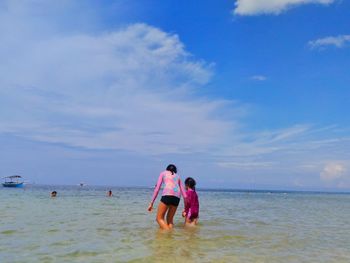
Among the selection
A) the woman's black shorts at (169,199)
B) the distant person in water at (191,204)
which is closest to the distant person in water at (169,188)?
the woman's black shorts at (169,199)

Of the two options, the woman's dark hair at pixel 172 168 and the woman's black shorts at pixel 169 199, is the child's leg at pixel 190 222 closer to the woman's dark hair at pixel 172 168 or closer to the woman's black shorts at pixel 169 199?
the woman's black shorts at pixel 169 199

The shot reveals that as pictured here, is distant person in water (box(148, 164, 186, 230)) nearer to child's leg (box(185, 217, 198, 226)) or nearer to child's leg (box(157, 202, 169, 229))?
child's leg (box(157, 202, 169, 229))

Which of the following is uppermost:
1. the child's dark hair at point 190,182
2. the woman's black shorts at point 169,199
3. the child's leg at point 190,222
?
the child's dark hair at point 190,182

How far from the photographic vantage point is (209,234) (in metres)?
10.9

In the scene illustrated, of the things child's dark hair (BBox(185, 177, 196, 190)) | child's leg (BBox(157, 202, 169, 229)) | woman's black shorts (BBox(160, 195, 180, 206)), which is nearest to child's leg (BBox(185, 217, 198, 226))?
child's dark hair (BBox(185, 177, 196, 190))

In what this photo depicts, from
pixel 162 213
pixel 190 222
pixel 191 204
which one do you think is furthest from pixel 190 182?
pixel 162 213

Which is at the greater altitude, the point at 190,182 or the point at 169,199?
the point at 190,182

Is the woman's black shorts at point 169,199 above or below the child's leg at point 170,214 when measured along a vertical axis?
above

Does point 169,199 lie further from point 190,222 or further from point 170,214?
point 190,222

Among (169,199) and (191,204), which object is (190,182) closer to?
(191,204)

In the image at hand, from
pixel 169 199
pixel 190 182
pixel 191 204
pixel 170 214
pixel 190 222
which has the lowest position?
pixel 190 222

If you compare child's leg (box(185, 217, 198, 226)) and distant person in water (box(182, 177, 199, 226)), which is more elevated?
distant person in water (box(182, 177, 199, 226))

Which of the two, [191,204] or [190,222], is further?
[190,222]

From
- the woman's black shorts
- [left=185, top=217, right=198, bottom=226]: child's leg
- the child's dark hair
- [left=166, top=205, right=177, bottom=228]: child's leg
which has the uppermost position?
the child's dark hair
